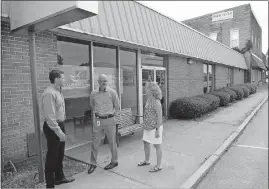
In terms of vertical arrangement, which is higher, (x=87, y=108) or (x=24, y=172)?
(x=87, y=108)

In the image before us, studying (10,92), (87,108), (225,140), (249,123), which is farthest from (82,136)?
(249,123)

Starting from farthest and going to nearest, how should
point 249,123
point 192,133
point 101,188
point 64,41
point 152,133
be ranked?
point 249,123, point 192,133, point 64,41, point 152,133, point 101,188

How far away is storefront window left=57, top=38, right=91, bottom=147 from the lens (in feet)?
17.7

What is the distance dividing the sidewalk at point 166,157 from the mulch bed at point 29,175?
237mm

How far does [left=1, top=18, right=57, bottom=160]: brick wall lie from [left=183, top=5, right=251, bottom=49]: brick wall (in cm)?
2798

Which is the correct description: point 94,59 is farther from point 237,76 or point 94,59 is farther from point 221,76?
point 237,76

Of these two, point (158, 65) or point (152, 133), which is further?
point (158, 65)

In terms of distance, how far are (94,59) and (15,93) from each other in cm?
242

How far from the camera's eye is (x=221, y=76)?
58.0 ft

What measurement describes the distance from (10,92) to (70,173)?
188cm

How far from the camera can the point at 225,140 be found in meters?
6.21

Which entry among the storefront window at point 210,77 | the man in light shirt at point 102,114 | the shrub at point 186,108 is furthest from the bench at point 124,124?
the storefront window at point 210,77

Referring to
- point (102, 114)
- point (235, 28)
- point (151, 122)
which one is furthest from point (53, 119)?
point (235, 28)

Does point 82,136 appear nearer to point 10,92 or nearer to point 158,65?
point 10,92
